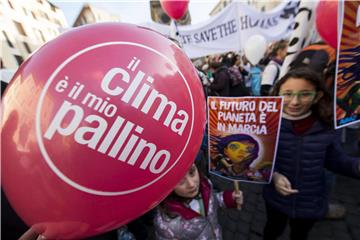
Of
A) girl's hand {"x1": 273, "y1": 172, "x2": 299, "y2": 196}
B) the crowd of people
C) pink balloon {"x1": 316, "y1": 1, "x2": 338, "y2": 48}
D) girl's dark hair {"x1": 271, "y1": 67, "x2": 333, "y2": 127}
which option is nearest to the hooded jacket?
the crowd of people

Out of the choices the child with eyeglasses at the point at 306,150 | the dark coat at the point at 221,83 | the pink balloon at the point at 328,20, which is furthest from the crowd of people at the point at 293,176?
the dark coat at the point at 221,83

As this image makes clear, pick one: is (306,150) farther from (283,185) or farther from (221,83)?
(221,83)

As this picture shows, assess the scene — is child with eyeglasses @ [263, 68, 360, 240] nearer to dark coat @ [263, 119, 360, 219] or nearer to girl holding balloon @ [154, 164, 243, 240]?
dark coat @ [263, 119, 360, 219]

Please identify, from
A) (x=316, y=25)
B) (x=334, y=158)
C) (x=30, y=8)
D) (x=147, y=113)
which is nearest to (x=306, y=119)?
(x=334, y=158)

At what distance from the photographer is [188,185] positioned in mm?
1214

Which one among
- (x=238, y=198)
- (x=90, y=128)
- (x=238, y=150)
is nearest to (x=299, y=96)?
(x=238, y=150)

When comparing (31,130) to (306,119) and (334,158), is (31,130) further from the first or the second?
(334,158)

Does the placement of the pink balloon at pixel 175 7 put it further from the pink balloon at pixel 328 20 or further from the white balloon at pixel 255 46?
the pink balloon at pixel 328 20

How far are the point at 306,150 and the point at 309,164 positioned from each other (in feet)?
0.32

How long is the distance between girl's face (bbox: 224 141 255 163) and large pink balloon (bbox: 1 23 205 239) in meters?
0.70

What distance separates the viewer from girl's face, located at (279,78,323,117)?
1.35 m

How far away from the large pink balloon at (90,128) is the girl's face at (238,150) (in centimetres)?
70

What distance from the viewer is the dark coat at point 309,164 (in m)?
1.40

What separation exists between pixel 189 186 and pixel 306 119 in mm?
852
